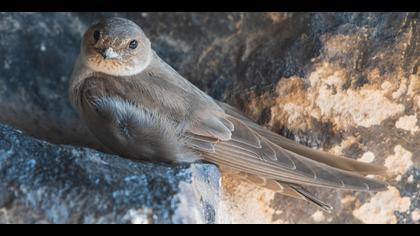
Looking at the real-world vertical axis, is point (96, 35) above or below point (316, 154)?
above

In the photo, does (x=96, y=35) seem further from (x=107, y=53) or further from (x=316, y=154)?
(x=316, y=154)

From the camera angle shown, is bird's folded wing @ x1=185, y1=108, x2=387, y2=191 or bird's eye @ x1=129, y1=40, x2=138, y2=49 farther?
bird's eye @ x1=129, y1=40, x2=138, y2=49

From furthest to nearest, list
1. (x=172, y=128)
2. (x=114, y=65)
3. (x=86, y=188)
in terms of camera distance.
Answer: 1. (x=114, y=65)
2. (x=172, y=128)
3. (x=86, y=188)

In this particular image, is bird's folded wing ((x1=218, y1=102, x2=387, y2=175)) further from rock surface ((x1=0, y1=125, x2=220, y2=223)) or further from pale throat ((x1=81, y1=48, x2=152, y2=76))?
rock surface ((x1=0, y1=125, x2=220, y2=223))

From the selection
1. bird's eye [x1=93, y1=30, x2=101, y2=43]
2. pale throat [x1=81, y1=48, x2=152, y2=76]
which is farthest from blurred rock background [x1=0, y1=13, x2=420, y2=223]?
bird's eye [x1=93, y1=30, x2=101, y2=43]

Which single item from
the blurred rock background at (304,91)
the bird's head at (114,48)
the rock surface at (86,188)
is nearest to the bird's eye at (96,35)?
the bird's head at (114,48)

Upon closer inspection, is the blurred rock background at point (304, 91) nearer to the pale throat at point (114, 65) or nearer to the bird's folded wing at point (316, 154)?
the bird's folded wing at point (316, 154)

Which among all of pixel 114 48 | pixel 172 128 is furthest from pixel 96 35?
pixel 172 128
